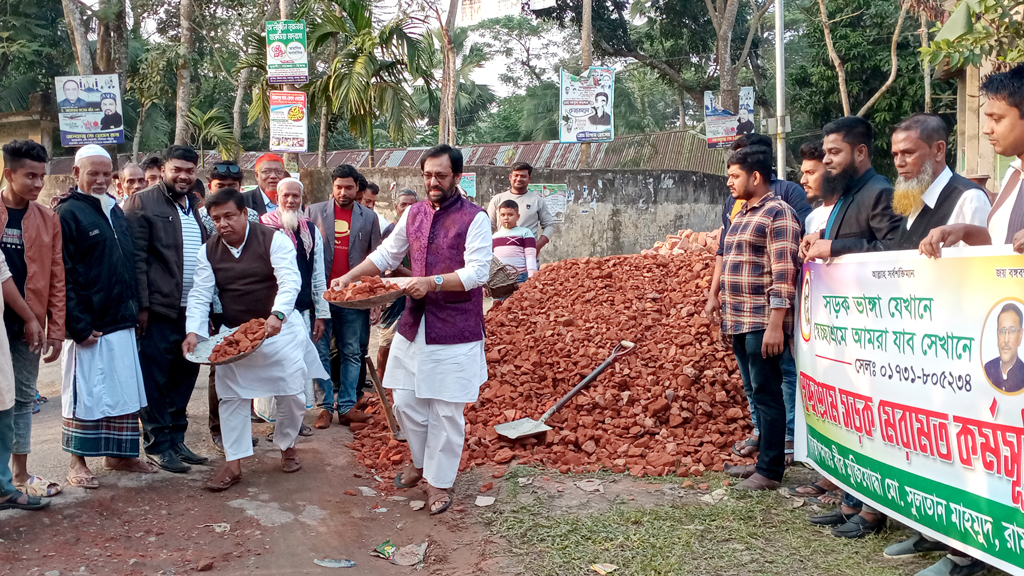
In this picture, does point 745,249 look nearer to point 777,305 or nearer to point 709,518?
point 777,305

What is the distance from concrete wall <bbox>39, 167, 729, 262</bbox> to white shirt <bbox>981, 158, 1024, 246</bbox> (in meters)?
10.3

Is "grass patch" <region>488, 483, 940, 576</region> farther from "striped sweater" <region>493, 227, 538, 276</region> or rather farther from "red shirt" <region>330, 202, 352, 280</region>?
"striped sweater" <region>493, 227, 538, 276</region>

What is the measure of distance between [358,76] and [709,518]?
10358 millimetres

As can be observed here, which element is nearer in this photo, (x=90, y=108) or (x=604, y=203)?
(x=604, y=203)

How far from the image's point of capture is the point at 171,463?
16.1ft

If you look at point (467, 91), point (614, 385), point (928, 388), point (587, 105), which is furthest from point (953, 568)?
point (467, 91)

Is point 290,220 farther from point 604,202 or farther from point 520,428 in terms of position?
point 604,202

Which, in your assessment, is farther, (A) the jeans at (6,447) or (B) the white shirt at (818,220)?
(B) the white shirt at (818,220)

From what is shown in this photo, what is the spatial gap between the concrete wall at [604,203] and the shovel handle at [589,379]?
22.7 feet

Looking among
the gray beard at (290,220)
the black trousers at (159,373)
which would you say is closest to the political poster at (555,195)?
the gray beard at (290,220)

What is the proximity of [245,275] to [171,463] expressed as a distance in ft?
4.10

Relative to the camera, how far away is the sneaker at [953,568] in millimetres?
3209

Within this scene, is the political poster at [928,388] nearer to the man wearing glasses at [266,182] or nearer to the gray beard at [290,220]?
the gray beard at [290,220]

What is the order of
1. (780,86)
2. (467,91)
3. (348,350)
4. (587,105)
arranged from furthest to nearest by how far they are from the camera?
(467,91) < (780,86) < (587,105) < (348,350)
